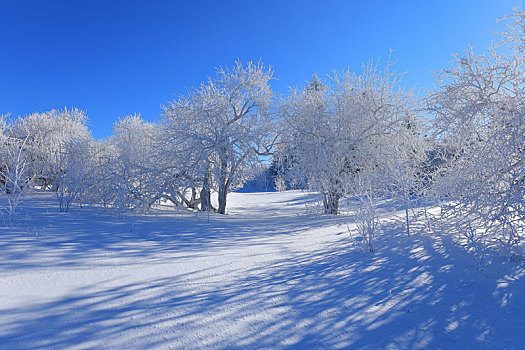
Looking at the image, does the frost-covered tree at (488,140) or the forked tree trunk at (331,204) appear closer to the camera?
the frost-covered tree at (488,140)

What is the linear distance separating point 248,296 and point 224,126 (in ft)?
24.5

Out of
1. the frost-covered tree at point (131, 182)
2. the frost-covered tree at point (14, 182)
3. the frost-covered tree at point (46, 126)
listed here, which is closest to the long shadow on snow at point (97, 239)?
the frost-covered tree at point (14, 182)

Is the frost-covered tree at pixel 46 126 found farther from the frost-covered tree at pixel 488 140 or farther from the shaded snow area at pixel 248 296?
the frost-covered tree at pixel 488 140

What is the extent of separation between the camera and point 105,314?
2.10 meters

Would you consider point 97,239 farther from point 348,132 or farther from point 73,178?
point 348,132

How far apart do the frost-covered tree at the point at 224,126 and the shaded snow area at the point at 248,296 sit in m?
4.83

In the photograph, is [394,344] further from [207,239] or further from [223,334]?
[207,239]

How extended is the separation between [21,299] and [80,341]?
1.09 m

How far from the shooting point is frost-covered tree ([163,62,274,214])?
349 inches

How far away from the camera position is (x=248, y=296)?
2527 mm

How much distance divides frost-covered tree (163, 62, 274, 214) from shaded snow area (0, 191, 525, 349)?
483 centimetres

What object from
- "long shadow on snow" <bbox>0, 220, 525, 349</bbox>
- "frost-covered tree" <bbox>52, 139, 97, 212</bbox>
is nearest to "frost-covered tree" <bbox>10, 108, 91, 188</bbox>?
"frost-covered tree" <bbox>52, 139, 97, 212</bbox>

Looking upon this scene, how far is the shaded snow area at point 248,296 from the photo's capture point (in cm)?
187

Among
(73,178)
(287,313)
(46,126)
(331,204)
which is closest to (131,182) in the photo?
(73,178)
